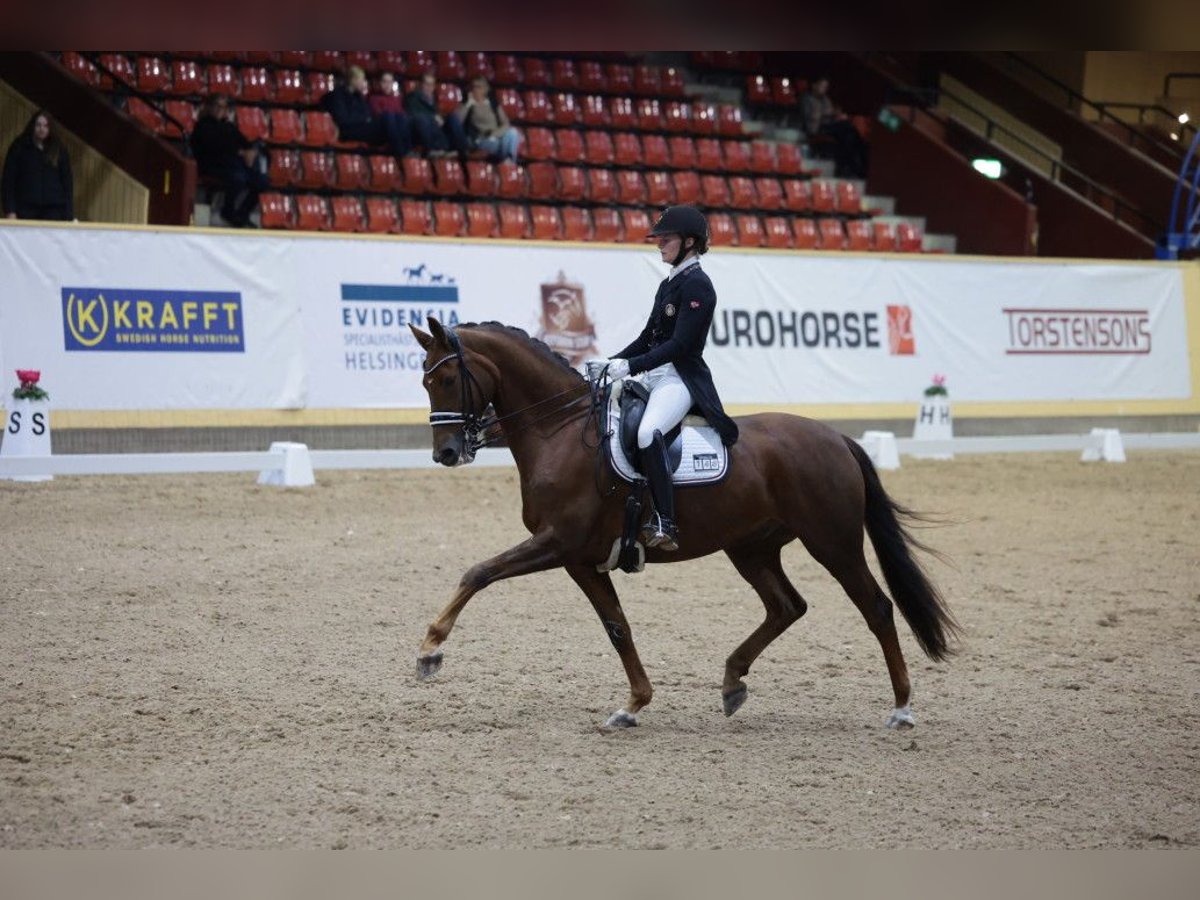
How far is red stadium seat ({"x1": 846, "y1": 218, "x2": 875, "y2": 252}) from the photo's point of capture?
804 inches

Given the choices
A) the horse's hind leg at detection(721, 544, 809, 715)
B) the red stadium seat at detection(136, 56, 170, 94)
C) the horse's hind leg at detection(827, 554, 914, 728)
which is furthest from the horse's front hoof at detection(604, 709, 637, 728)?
the red stadium seat at detection(136, 56, 170, 94)

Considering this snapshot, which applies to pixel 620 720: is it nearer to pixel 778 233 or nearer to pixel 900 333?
pixel 900 333

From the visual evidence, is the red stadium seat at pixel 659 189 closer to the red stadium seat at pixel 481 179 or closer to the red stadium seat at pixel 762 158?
the red stadium seat at pixel 762 158

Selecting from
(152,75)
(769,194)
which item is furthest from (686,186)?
(152,75)

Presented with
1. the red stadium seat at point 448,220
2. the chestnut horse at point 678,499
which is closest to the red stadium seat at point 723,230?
the red stadium seat at point 448,220

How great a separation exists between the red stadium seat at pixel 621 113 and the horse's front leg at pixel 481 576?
Result: 15946 millimetres

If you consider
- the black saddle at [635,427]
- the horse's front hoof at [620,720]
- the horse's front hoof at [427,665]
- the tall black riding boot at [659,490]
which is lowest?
the horse's front hoof at [620,720]

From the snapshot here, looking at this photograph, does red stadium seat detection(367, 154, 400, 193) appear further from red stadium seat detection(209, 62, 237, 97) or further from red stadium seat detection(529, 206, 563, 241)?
red stadium seat detection(209, 62, 237, 97)

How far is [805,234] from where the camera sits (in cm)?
2030

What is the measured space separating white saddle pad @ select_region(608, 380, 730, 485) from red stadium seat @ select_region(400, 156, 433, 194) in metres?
12.1

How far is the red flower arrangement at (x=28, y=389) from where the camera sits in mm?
12367

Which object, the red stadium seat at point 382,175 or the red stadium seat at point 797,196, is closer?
the red stadium seat at point 382,175

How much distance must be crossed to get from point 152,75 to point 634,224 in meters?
6.56

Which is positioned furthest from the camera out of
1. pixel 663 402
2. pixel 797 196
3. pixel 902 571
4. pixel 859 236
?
pixel 797 196
